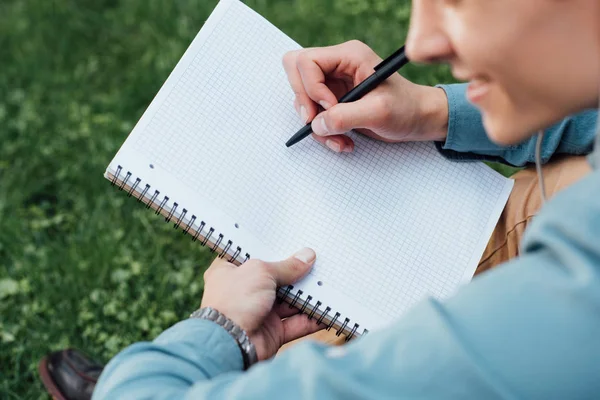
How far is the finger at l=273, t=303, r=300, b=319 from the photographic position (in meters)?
1.32

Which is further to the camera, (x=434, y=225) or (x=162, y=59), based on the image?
(x=162, y=59)

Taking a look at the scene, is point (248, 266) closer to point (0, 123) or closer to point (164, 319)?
point (164, 319)

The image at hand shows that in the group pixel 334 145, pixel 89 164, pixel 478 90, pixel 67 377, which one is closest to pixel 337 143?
pixel 334 145

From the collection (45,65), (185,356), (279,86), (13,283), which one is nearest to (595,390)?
(185,356)

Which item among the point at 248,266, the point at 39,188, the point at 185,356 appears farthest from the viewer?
the point at 39,188

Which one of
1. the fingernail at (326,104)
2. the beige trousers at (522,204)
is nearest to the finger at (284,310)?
the beige trousers at (522,204)

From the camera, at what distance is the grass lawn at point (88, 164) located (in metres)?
2.02

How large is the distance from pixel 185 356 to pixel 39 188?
1489mm

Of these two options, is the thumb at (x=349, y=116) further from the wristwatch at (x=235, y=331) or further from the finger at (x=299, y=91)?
the wristwatch at (x=235, y=331)

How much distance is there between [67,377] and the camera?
1807 millimetres

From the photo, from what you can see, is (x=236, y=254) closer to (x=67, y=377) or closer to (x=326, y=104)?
(x=326, y=104)

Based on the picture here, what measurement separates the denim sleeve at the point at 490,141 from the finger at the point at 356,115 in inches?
6.2

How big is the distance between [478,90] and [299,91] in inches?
21.2

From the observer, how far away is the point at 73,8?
2.81m
